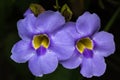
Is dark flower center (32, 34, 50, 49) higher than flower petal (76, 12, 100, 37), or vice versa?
flower petal (76, 12, 100, 37)

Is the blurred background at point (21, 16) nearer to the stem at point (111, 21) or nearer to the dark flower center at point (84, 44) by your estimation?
the stem at point (111, 21)

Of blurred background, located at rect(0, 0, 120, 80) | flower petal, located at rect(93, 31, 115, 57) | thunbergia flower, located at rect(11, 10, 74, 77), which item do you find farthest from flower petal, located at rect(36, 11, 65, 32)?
blurred background, located at rect(0, 0, 120, 80)

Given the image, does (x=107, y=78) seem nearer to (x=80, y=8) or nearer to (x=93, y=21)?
(x=80, y=8)

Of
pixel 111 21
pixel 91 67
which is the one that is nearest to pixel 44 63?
pixel 91 67

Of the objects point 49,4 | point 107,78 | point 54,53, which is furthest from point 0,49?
point 54,53

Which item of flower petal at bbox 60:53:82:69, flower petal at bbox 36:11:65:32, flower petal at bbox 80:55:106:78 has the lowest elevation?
flower petal at bbox 80:55:106:78

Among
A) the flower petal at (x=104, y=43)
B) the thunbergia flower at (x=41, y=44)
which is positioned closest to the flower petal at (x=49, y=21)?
the thunbergia flower at (x=41, y=44)

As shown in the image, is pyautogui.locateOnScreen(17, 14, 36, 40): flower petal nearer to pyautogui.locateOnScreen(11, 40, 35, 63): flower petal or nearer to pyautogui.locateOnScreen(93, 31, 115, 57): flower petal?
pyautogui.locateOnScreen(11, 40, 35, 63): flower petal

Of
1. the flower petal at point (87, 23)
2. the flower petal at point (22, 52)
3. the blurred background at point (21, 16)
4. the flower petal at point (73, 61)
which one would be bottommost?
the blurred background at point (21, 16)
